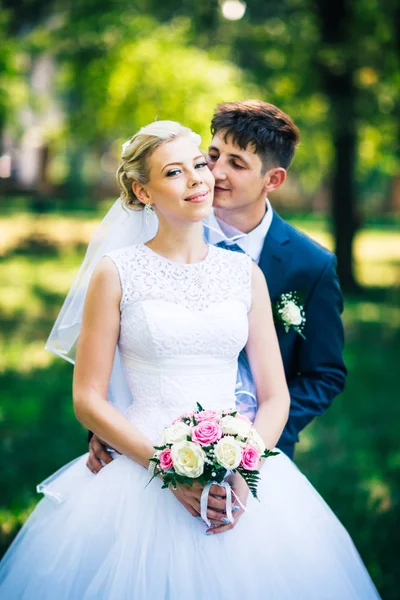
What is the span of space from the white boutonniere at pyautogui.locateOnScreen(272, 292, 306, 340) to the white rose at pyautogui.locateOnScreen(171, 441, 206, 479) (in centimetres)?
101

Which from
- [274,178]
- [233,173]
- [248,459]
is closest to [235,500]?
[248,459]

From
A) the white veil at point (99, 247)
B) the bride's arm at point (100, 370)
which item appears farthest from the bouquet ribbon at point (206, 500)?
the white veil at point (99, 247)

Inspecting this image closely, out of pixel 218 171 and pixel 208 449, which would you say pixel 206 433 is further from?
pixel 218 171

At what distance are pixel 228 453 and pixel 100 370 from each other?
26.2 inches

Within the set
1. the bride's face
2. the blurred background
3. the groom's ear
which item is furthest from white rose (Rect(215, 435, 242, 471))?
the blurred background

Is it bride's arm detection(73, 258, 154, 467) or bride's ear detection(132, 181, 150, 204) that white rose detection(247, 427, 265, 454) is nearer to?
bride's arm detection(73, 258, 154, 467)

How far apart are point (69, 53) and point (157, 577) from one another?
13.5 m

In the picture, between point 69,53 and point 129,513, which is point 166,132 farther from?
point 69,53

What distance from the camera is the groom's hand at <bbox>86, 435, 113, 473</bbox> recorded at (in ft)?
10.4

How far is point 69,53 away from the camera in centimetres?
1477

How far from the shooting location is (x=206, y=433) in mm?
2641

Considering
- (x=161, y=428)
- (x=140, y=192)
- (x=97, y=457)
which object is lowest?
(x=97, y=457)

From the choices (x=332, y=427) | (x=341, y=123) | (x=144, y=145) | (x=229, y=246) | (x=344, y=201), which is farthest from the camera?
(x=344, y=201)

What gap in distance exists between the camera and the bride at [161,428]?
2.82 metres
